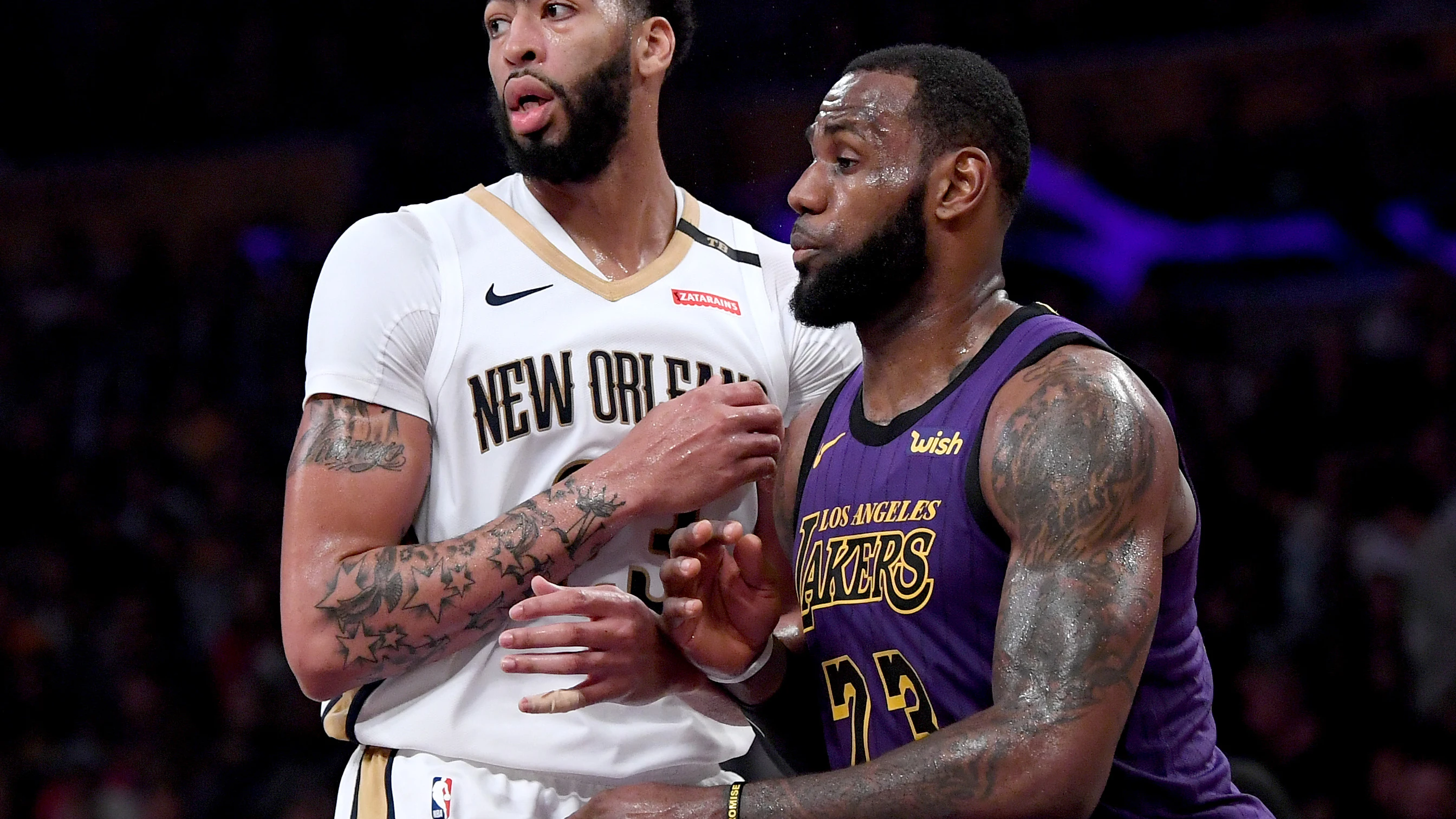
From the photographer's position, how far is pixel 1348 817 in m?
5.92

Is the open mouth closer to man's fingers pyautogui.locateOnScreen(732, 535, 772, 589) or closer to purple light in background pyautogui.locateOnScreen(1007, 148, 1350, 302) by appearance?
man's fingers pyautogui.locateOnScreen(732, 535, 772, 589)

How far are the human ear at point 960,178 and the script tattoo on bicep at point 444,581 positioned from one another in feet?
2.72

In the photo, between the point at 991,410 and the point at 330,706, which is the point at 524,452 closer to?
the point at 330,706

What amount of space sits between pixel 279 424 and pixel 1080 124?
5.38m

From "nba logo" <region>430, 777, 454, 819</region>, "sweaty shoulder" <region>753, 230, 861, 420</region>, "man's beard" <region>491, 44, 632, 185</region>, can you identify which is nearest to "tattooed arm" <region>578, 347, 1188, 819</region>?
"nba logo" <region>430, 777, 454, 819</region>

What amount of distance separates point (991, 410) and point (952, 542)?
240mm

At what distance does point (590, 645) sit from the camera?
9.00 feet

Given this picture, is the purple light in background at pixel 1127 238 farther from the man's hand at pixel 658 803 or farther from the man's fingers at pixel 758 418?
the man's hand at pixel 658 803

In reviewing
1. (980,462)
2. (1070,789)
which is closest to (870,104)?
(980,462)

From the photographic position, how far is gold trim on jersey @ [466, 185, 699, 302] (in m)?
3.18

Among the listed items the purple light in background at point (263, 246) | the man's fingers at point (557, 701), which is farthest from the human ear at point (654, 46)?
Result: the purple light in background at point (263, 246)

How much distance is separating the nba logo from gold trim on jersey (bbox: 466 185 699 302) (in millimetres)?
1003

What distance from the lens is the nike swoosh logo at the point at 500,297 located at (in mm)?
3068

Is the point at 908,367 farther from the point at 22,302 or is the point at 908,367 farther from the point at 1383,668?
the point at 22,302
